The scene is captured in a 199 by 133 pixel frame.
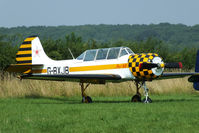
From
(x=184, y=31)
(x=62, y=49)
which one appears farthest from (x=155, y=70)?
(x=184, y=31)

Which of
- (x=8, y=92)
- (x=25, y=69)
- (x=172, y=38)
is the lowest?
(x=8, y=92)

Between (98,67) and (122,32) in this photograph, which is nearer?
(98,67)

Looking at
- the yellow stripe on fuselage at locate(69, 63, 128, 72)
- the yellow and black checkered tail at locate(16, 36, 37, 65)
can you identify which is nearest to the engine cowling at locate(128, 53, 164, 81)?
the yellow stripe on fuselage at locate(69, 63, 128, 72)

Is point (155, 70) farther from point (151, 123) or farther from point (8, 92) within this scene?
point (8, 92)

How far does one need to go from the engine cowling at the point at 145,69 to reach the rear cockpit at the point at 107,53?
0.68 m

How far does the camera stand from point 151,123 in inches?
291

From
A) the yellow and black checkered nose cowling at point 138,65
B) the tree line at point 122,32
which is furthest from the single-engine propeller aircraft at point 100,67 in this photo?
the tree line at point 122,32

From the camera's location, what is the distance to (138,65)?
13.5 metres

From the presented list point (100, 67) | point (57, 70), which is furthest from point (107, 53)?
point (57, 70)

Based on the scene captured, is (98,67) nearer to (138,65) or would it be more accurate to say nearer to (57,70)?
(138,65)

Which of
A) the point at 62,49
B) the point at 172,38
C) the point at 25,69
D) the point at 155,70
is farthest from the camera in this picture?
the point at 172,38

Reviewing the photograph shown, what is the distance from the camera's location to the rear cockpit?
1436cm

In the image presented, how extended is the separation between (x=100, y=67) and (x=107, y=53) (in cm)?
62

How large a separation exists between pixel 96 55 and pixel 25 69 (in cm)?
364
